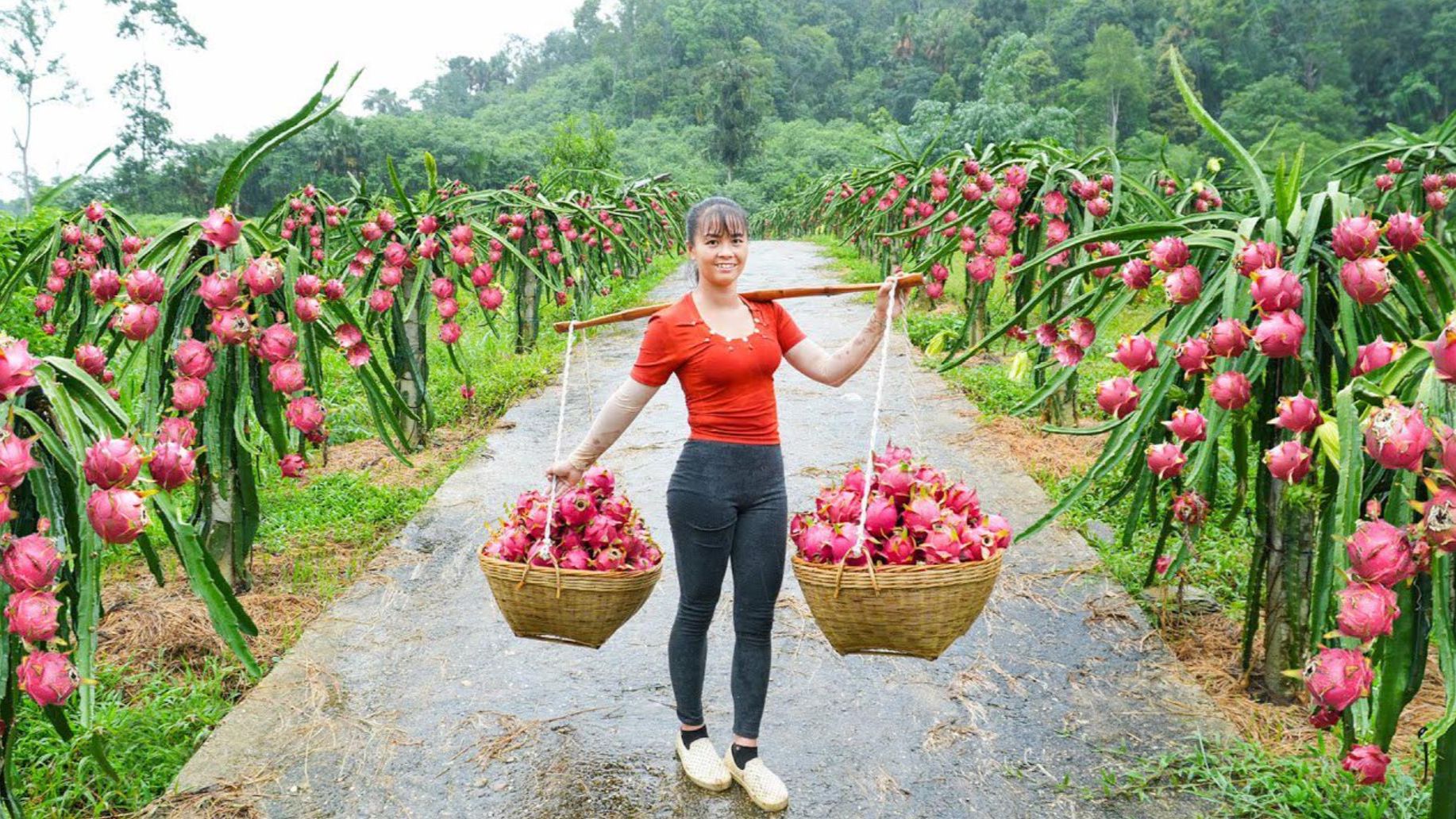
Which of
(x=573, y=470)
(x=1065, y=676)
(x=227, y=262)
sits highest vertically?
(x=227, y=262)

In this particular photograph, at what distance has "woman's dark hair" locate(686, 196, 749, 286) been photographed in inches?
91.1

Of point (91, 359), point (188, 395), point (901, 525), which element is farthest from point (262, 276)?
point (901, 525)

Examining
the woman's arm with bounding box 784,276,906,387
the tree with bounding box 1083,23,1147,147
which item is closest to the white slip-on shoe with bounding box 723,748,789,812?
the woman's arm with bounding box 784,276,906,387

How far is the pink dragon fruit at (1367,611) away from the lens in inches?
49.3

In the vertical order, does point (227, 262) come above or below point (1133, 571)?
above

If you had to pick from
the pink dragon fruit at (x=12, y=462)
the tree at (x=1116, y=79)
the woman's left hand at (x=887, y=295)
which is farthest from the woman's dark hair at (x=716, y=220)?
the tree at (x=1116, y=79)

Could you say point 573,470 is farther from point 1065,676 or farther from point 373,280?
point 373,280

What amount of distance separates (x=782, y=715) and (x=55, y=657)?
1.77 metres

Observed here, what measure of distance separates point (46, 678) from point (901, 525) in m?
1.56

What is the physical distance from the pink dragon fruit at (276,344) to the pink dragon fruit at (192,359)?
15cm

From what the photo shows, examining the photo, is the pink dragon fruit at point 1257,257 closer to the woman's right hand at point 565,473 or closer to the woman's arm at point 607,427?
the woman's arm at point 607,427

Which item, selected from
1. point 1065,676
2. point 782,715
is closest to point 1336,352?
point 1065,676

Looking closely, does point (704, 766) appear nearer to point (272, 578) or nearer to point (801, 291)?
point (801, 291)

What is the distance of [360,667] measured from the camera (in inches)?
121
